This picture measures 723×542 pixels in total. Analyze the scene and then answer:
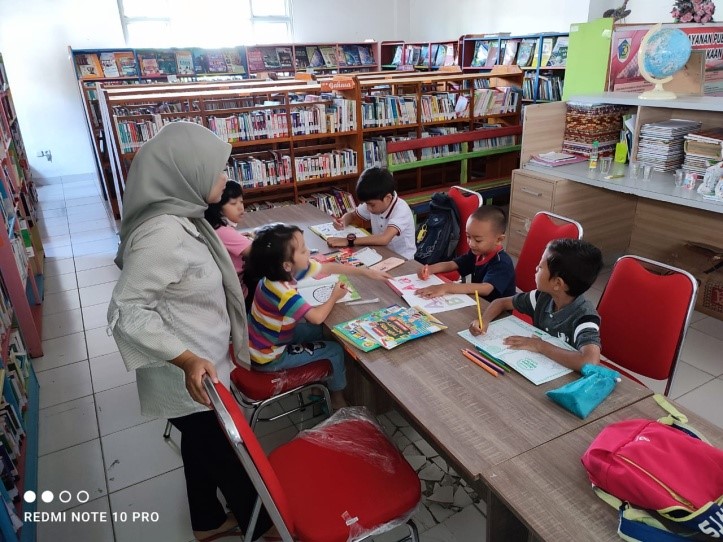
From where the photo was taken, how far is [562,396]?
4.42ft

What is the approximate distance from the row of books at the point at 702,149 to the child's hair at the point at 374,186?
78.9 inches

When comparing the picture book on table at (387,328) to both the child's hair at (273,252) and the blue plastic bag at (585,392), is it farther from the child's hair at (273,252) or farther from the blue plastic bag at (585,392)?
the blue plastic bag at (585,392)

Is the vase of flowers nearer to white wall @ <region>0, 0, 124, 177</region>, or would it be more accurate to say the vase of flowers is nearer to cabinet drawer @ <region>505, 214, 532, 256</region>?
cabinet drawer @ <region>505, 214, 532, 256</region>

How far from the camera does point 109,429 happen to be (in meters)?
2.51

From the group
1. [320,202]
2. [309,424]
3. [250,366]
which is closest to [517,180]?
[320,202]

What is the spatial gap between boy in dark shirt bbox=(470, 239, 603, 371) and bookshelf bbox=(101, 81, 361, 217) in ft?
9.00

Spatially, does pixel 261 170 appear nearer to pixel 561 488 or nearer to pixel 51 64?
pixel 561 488

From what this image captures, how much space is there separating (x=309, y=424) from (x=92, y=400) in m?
1.24

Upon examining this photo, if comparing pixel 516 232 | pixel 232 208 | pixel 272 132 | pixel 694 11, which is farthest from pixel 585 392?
pixel 694 11

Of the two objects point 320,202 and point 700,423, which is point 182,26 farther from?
point 700,423

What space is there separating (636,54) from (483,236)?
2644 millimetres

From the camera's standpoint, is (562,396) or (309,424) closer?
(562,396)

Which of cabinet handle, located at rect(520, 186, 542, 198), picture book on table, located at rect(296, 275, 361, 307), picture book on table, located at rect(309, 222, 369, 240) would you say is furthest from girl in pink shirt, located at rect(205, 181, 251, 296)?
cabinet handle, located at rect(520, 186, 542, 198)

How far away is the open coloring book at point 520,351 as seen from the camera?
4.96ft
